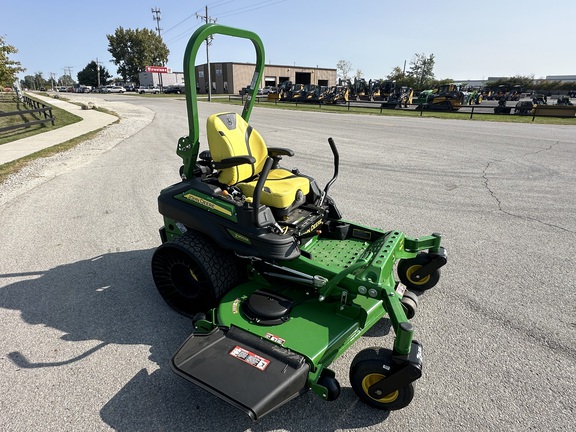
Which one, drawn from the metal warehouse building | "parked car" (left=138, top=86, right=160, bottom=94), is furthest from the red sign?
the metal warehouse building

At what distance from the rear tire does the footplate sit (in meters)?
0.58

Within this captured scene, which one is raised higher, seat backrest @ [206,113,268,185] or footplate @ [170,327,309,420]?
seat backrest @ [206,113,268,185]

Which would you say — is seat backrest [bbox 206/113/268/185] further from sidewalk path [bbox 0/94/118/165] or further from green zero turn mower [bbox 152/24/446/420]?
sidewalk path [bbox 0/94/118/165]

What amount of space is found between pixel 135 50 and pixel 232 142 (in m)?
87.1

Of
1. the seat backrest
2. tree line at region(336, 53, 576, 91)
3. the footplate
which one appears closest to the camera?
the footplate

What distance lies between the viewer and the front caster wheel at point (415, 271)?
3.50 metres

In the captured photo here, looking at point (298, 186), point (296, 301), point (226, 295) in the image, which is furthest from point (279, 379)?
point (298, 186)

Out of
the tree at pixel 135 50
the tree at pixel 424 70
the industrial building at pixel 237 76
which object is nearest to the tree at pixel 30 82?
the tree at pixel 135 50

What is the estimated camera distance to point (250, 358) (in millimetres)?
2260

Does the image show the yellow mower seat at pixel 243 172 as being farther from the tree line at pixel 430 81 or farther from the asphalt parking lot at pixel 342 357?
the tree line at pixel 430 81

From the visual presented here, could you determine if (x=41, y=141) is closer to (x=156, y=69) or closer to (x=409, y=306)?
(x=409, y=306)

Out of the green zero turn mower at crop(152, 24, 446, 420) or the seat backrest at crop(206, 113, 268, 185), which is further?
the seat backrest at crop(206, 113, 268, 185)

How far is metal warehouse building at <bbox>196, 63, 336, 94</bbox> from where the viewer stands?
2458 inches

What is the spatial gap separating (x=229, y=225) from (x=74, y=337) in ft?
5.08
